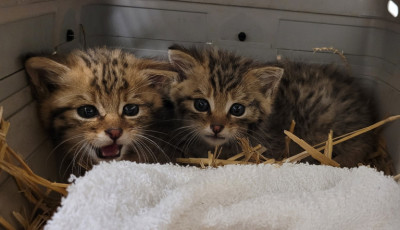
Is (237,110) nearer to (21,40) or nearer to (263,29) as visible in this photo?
(263,29)

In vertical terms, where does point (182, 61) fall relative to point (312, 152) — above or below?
above

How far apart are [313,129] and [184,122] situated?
0.67 meters

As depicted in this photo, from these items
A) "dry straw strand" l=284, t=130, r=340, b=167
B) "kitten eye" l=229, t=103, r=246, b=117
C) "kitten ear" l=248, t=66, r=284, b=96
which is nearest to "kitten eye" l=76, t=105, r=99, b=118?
"kitten eye" l=229, t=103, r=246, b=117

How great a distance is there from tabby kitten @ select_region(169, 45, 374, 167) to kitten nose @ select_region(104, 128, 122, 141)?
1.07 feet

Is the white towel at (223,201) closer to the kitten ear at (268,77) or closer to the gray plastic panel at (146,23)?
the kitten ear at (268,77)

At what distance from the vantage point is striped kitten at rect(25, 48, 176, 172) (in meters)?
1.49

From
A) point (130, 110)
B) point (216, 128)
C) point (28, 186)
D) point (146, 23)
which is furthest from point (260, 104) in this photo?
point (28, 186)

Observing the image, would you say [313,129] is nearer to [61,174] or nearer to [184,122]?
[184,122]

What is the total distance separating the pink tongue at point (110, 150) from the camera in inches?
61.2

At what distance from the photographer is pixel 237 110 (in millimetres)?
1729

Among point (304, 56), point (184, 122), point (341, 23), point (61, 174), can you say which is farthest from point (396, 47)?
point (61, 174)

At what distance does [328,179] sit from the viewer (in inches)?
50.9

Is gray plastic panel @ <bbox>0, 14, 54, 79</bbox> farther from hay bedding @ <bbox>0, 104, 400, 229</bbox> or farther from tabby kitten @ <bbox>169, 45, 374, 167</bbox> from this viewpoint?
tabby kitten @ <bbox>169, 45, 374, 167</bbox>

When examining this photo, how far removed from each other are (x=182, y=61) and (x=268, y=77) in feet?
1.35
